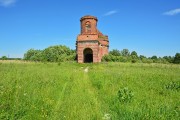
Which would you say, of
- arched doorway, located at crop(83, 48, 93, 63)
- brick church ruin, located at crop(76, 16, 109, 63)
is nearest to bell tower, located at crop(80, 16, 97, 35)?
brick church ruin, located at crop(76, 16, 109, 63)

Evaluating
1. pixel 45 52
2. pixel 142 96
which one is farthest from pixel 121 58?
pixel 45 52

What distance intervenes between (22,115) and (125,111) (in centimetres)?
316

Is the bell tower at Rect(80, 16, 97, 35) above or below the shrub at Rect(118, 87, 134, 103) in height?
above

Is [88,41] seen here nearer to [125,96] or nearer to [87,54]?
[87,54]

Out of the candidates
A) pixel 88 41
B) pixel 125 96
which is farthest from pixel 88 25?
pixel 125 96

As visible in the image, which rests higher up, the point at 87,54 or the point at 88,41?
the point at 88,41

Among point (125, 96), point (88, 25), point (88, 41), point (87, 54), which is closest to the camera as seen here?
point (125, 96)

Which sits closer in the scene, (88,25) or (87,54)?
(88,25)

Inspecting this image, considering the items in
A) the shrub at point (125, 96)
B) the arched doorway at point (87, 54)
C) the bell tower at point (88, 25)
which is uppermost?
the bell tower at point (88, 25)

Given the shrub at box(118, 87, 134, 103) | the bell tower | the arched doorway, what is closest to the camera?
the shrub at box(118, 87, 134, 103)

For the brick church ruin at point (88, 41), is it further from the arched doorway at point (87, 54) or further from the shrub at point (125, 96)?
the shrub at point (125, 96)

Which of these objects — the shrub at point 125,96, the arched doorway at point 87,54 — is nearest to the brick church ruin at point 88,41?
the arched doorway at point 87,54

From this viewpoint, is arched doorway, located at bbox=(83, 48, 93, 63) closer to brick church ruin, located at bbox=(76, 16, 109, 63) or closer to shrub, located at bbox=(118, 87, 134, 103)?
brick church ruin, located at bbox=(76, 16, 109, 63)

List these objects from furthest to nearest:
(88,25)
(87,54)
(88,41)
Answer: (87,54), (88,25), (88,41)
